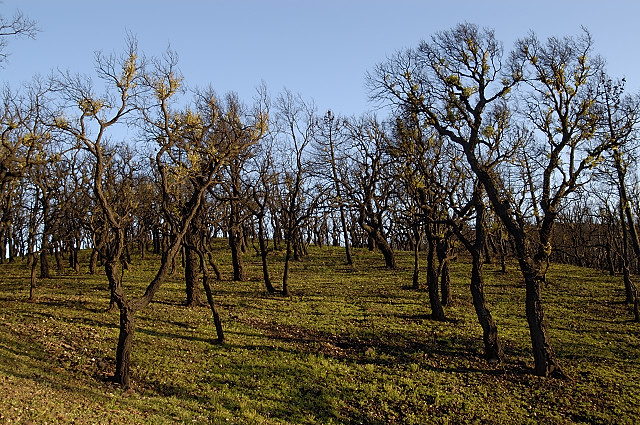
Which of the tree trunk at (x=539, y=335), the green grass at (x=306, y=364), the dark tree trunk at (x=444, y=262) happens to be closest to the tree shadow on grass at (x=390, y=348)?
the green grass at (x=306, y=364)

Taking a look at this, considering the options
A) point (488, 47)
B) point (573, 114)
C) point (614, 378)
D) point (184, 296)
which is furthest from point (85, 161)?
point (614, 378)

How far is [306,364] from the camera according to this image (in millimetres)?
16016

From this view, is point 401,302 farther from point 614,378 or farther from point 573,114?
point 573,114

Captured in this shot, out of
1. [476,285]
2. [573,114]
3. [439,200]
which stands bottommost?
[476,285]

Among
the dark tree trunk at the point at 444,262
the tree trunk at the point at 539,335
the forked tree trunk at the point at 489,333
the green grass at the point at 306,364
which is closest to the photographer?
the green grass at the point at 306,364

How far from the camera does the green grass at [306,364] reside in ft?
40.0

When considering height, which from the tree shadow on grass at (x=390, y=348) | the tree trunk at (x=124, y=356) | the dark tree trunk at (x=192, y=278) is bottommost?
the tree shadow on grass at (x=390, y=348)

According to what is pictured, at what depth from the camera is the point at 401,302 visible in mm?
25562

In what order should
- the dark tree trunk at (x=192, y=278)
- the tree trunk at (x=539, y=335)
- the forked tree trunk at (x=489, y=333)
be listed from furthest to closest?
1. the dark tree trunk at (x=192, y=278)
2. the forked tree trunk at (x=489, y=333)
3. the tree trunk at (x=539, y=335)

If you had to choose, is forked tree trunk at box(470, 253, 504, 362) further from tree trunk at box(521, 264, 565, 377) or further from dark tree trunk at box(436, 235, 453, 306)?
dark tree trunk at box(436, 235, 453, 306)

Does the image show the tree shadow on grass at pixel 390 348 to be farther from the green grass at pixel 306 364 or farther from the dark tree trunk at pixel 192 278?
the dark tree trunk at pixel 192 278

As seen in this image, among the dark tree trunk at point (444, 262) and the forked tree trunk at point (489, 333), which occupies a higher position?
the dark tree trunk at point (444, 262)

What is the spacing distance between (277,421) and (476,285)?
9496 millimetres

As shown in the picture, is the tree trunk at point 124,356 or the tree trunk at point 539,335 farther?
the tree trunk at point 539,335
